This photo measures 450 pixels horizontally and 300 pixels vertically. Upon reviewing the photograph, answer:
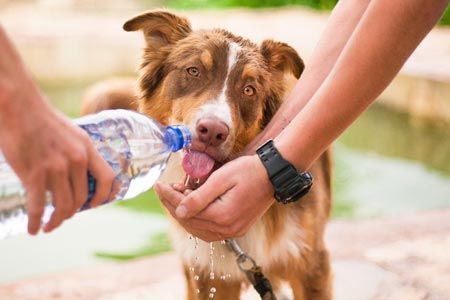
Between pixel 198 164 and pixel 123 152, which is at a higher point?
pixel 123 152

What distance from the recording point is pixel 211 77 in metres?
2.54

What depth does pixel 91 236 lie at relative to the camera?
16.3 feet

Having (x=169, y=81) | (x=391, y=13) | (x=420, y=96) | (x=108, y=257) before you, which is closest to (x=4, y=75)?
(x=391, y=13)

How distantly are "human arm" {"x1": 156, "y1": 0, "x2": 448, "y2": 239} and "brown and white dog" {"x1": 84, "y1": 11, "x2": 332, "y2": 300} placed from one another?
537 mm

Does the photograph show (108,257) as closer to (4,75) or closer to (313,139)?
(313,139)

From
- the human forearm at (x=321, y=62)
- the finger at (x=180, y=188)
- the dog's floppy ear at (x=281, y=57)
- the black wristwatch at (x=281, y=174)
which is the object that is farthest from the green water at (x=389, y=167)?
the black wristwatch at (x=281, y=174)

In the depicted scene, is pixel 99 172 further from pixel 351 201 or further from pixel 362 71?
pixel 351 201

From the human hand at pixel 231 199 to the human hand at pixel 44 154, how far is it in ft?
2.68

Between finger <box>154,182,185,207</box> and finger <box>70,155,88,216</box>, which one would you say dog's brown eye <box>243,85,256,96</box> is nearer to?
finger <box>154,182,185,207</box>

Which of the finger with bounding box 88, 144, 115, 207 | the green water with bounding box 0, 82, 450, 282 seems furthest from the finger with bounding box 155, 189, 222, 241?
the green water with bounding box 0, 82, 450, 282

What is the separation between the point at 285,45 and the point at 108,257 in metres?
2.52

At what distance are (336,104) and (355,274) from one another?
1736mm

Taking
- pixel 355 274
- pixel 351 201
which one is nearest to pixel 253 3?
pixel 351 201

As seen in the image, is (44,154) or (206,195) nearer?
(44,154)
